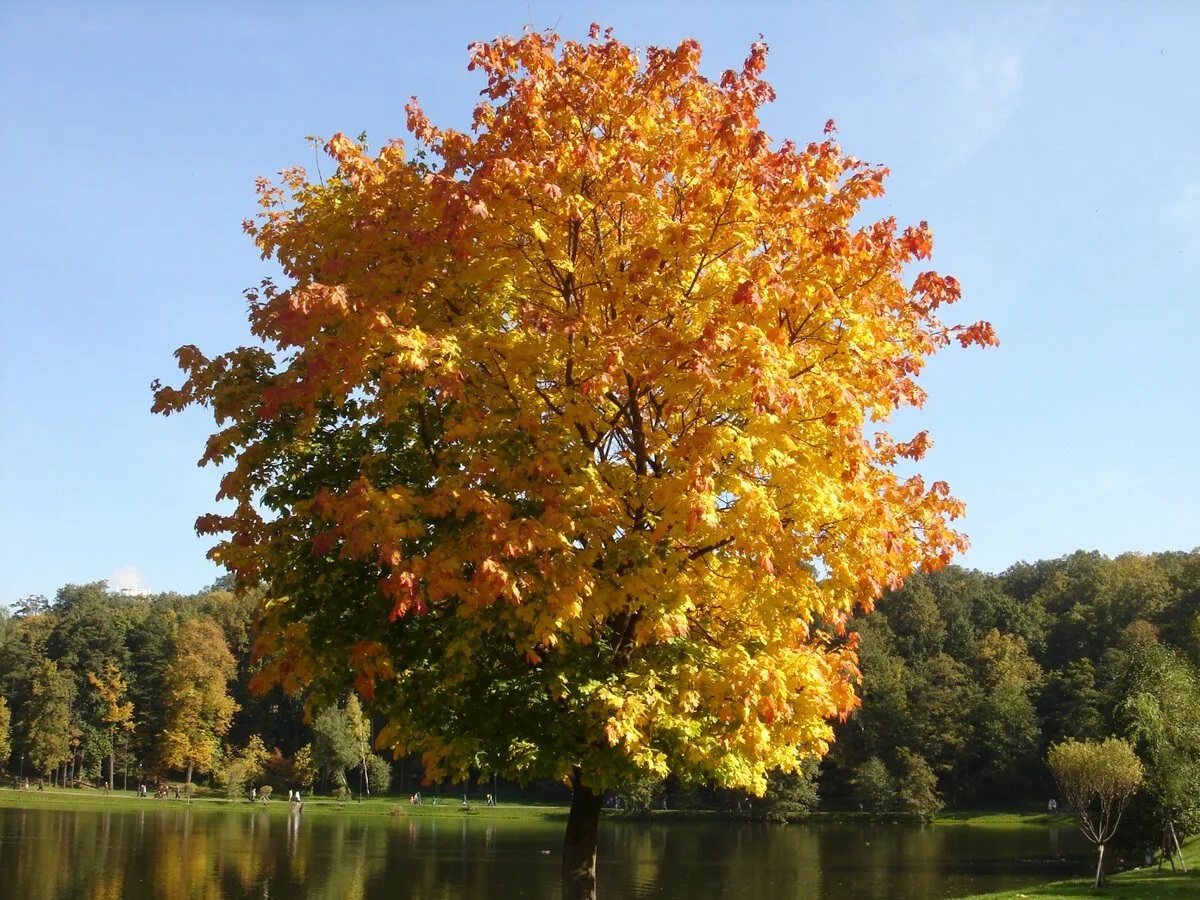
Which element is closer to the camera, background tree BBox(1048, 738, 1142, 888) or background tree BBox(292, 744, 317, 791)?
background tree BBox(1048, 738, 1142, 888)

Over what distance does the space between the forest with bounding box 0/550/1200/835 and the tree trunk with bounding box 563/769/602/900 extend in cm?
5841

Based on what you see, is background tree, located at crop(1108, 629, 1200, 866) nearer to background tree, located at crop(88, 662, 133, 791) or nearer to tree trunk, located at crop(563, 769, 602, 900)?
tree trunk, located at crop(563, 769, 602, 900)

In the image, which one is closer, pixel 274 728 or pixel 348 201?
pixel 348 201

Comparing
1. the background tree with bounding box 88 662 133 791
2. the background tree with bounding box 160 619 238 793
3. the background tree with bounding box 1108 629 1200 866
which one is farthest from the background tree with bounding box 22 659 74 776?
the background tree with bounding box 1108 629 1200 866

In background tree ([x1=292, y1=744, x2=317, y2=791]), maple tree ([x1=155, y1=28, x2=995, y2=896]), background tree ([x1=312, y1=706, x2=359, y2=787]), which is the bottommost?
background tree ([x1=292, y1=744, x2=317, y2=791])

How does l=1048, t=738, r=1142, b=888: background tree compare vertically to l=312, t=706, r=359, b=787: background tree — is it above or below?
above

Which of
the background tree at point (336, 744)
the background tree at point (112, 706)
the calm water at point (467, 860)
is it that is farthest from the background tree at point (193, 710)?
the calm water at point (467, 860)

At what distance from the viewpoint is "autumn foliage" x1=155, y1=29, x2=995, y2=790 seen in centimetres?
845

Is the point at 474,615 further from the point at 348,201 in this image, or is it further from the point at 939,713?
the point at 939,713

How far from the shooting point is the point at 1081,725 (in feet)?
247

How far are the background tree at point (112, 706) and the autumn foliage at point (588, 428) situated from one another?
92316mm

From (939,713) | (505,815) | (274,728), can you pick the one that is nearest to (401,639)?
(505,815)

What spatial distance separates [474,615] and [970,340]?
240 inches

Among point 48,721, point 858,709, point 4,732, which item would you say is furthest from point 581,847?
point 4,732
